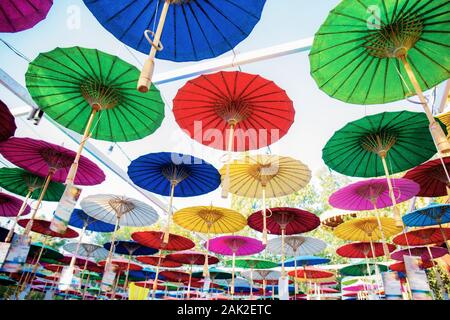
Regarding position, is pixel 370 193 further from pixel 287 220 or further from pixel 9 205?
pixel 9 205

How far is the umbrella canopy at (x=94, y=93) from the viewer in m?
3.42

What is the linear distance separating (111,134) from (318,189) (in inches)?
661

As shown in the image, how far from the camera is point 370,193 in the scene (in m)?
5.11

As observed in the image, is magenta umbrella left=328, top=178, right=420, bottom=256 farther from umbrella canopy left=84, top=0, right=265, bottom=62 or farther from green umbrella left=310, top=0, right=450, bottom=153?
umbrella canopy left=84, top=0, right=265, bottom=62

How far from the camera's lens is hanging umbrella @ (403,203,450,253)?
4.98 m

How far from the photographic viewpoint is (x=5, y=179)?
19.2 ft

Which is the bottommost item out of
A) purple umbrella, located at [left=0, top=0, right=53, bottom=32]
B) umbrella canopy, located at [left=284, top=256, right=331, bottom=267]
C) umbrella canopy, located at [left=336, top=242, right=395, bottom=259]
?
umbrella canopy, located at [left=284, top=256, right=331, bottom=267]

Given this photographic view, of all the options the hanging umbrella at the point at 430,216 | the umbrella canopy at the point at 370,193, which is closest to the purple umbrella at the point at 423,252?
the hanging umbrella at the point at 430,216

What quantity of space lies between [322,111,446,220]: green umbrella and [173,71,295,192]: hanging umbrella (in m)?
1.02

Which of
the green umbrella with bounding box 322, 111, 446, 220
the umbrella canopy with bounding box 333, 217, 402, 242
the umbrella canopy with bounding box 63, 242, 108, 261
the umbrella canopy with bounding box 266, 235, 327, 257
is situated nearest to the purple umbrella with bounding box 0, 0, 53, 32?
the green umbrella with bounding box 322, 111, 446, 220

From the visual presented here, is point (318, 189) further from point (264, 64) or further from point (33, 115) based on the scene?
point (33, 115)

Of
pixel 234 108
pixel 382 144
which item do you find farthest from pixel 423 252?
pixel 234 108

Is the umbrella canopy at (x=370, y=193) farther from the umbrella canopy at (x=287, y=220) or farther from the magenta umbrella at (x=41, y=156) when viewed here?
the magenta umbrella at (x=41, y=156)
